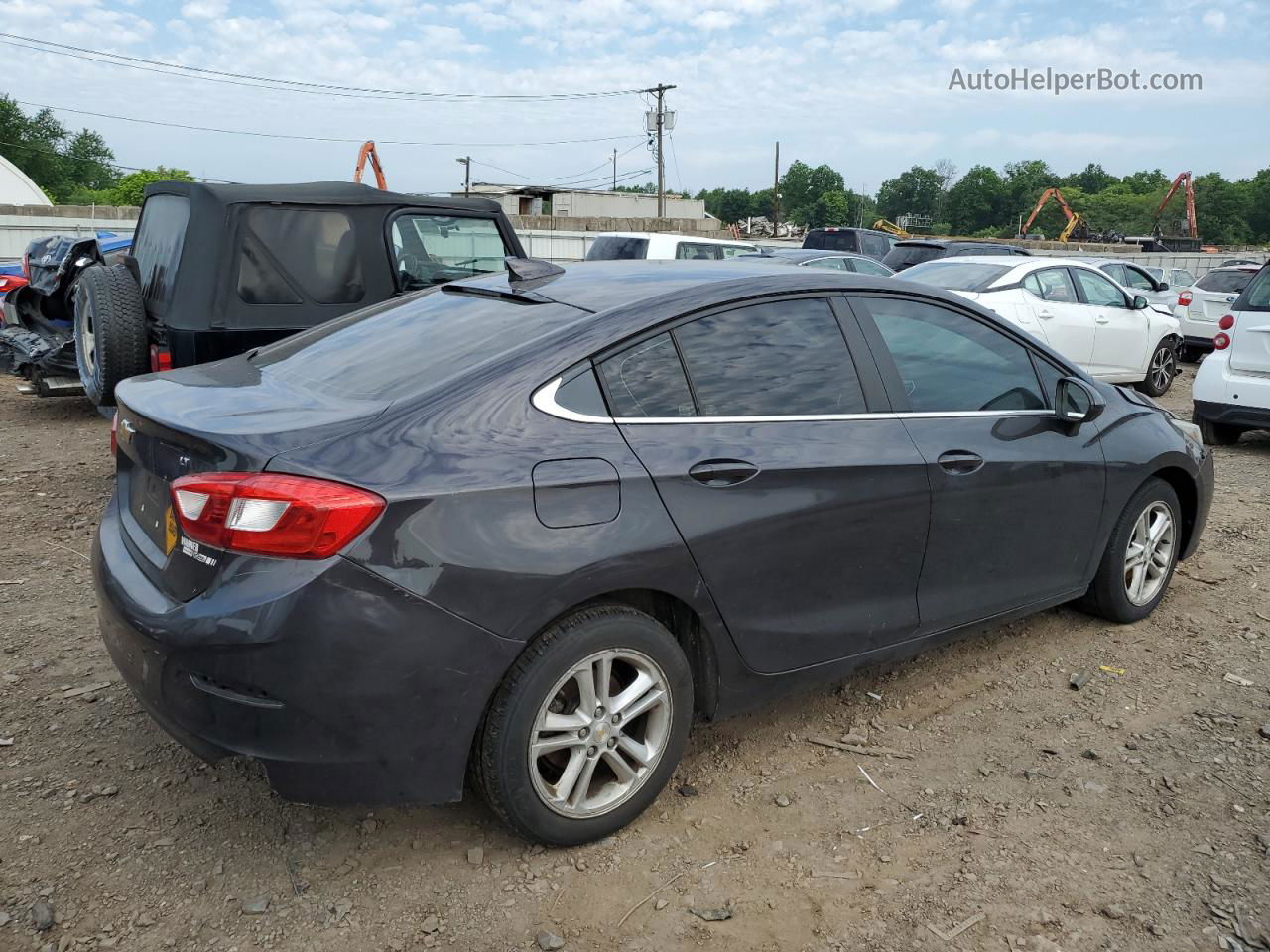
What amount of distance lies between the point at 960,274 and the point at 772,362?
8577 millimetres

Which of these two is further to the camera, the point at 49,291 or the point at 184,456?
the point at 49,291

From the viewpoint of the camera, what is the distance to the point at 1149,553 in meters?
4.71

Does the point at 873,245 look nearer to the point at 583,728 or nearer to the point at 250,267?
the point at 250,267

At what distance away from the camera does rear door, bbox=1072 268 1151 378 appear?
38.0ft

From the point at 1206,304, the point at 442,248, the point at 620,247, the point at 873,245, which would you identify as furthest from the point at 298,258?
the point at 873,245

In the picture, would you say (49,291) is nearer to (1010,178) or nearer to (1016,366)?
(1016,366)

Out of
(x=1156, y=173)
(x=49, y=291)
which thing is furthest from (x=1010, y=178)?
(x=49, y=291)

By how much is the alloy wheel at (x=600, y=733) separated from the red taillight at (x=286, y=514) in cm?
69

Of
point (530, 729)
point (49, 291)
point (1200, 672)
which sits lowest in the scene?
point (1200, 672)

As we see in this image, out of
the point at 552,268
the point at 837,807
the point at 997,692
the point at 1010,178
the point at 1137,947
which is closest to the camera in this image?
the point at 1137,947

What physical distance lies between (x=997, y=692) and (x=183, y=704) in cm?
288

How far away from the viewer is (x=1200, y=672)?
4301mm

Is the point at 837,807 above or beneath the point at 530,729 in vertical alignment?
beneath

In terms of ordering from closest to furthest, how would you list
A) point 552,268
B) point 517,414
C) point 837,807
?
point 517,414, point 837,807, point 552,268
